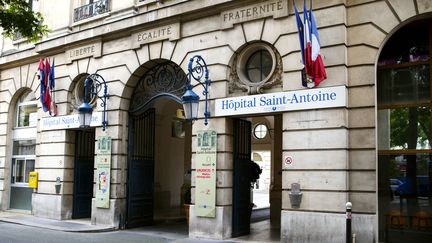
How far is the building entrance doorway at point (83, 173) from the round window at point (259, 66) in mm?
7780

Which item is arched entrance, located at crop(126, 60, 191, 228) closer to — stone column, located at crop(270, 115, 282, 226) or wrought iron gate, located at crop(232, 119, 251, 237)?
wrought iron gate, located at crop(232, 119, 251, 237)

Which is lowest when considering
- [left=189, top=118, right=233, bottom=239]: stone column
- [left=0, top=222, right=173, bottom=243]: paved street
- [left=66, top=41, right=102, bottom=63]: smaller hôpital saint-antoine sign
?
[left=0, top=222, right=173, bottom=243]: paved street

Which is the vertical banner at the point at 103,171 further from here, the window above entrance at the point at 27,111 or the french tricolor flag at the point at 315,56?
the french tricolor flag at the point at 315,56

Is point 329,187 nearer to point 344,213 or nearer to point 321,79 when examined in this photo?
point 344,213

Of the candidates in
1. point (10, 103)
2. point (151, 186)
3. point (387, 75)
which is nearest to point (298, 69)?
point (387, 75)

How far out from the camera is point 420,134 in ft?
37.2

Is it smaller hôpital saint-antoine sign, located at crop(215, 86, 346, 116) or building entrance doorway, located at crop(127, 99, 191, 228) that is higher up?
smaller hôpital saint-antoine sign, located at crop(215, 86, 346, 116)

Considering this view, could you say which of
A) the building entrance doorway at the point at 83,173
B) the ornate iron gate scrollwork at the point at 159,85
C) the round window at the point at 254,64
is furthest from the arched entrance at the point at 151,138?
the building entrance doorway at the point at 83,173

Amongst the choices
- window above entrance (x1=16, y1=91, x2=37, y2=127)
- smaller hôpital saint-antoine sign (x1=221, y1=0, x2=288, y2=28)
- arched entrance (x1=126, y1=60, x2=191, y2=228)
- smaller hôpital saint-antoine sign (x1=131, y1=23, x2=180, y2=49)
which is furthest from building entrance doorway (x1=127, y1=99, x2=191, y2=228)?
window above entrance (x1=16, y1=91, x2=37, y2=127)

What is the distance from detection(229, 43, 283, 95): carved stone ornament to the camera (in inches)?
499

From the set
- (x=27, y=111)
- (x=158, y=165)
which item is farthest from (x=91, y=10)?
(x=158, y=165)

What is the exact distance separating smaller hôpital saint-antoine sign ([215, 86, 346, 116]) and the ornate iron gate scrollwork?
6.80 ft

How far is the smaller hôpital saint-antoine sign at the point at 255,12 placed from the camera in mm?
12469

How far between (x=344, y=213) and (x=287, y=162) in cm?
192
